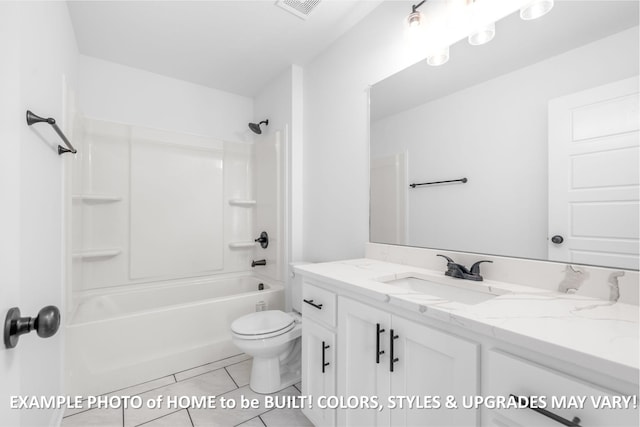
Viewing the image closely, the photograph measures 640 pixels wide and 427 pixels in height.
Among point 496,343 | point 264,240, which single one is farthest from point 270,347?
point 496,343

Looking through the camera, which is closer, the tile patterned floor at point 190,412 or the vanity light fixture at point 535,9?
the vanity light fixture at point 535,9

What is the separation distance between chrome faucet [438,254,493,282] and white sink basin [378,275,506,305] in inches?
1.2

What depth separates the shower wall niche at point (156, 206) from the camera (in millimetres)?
2311

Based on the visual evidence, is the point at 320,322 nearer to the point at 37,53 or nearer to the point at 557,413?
the point at 557,413

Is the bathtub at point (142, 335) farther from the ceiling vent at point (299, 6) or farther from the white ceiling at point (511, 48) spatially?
the ceiling vent at point (299, 6)

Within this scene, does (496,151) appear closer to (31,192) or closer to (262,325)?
(262,325)

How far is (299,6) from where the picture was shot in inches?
70.4

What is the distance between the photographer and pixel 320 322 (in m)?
1.35

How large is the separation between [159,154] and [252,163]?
2.87ft

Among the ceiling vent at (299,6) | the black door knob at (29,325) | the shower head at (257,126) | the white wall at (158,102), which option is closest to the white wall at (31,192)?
the black door knob at (29,325)

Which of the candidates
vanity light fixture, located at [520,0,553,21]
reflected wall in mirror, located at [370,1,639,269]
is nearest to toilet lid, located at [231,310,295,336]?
reflected wall in mirror, located at [370,1,639,269]

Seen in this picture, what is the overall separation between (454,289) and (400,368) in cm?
43

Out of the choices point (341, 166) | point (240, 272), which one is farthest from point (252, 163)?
point (341, 166)

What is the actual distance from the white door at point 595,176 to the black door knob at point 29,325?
155 cm
